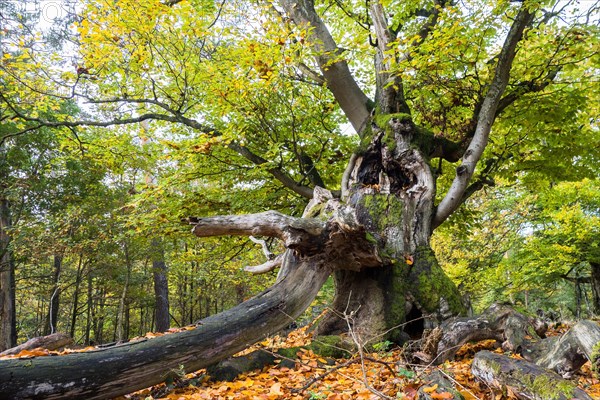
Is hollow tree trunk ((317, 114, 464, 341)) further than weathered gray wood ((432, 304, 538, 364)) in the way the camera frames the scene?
Yes

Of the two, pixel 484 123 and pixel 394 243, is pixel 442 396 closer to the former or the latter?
pixel 394 243

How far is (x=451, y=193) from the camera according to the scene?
5.20 metres

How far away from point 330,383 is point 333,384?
0.37ft

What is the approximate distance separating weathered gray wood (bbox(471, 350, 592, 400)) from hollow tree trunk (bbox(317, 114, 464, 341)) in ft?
4.94

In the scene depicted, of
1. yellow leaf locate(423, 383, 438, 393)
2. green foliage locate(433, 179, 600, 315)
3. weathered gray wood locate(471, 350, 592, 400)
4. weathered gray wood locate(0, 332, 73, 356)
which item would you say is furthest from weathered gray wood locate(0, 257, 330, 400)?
green foliage locate(433, 179, 600, 315)

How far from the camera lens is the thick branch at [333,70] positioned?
6.05 m

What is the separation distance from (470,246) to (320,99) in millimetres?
10826

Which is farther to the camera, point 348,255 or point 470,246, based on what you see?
point 470,246

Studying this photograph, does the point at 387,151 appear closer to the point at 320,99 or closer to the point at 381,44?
the point at 381,44

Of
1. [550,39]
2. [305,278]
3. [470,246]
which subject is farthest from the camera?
[470,246]

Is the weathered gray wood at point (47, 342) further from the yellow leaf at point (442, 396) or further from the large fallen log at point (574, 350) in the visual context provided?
the large fallen log at point (574, 350)

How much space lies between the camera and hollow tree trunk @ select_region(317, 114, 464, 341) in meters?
4.27

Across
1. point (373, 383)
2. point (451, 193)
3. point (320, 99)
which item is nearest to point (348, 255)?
point (373, 383)

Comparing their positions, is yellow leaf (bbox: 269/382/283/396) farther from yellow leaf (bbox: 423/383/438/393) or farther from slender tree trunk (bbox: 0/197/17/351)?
slender tree trunk (bbox: 0/197/17/351)
